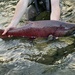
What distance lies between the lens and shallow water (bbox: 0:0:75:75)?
314 centimetres

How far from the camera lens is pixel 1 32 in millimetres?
4309

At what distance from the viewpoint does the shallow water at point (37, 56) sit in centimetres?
314

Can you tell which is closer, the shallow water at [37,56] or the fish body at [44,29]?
the shallow water at [37,56]

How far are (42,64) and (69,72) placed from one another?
394 millimetres

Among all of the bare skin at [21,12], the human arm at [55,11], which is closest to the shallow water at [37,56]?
the bare skin at [21,12]

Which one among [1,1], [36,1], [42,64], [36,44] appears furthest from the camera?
[1,1]

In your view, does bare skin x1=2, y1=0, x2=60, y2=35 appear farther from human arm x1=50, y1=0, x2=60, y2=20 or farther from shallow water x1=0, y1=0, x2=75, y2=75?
shallow water x1=0, y1=0, x2=75, y2=75

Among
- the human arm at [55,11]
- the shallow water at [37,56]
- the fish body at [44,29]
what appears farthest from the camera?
the human arm at [55,11]

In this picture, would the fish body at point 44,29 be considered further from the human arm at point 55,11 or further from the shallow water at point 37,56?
the human arm at point 55,11

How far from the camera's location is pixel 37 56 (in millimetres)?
3570

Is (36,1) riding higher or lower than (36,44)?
higher

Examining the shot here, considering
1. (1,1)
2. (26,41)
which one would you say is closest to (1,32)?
(26,41)

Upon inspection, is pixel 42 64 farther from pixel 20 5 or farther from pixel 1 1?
pixel 1 1

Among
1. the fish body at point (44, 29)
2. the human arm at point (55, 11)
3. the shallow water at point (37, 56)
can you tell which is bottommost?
the shallow water at point (37, 56)
